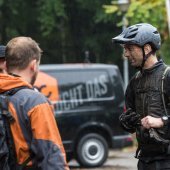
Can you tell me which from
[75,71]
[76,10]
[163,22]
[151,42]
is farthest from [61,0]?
[151,42]

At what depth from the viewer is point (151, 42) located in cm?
517

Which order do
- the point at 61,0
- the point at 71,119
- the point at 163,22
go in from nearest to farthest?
the point at 71,119 → the point at 163,22 → the point at 61,0

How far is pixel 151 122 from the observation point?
4828 mm

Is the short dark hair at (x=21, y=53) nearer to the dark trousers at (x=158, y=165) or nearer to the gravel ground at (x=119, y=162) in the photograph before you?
the dark trousers at (x=158, y=165)

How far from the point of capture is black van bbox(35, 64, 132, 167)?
13.6m

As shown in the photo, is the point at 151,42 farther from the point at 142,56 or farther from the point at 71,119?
the point at 71,119

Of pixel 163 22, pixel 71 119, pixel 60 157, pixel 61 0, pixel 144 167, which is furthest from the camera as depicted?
pixel 61 0

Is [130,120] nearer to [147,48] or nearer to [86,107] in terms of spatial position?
[147,48]

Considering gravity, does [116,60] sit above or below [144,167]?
below

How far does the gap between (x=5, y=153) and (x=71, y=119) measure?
9487 mm

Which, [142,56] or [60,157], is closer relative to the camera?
[60,157]

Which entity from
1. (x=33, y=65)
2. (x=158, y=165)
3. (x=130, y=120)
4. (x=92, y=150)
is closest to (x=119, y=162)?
(x=92, y=150)

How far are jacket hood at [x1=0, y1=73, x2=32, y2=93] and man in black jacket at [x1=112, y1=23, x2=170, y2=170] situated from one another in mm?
1058

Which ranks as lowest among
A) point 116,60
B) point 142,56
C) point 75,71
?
point 116,60
